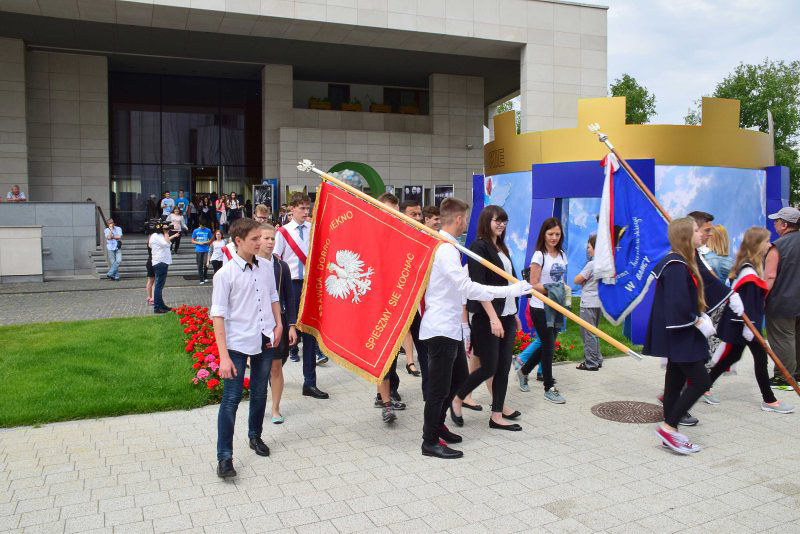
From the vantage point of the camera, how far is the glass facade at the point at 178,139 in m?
30.7

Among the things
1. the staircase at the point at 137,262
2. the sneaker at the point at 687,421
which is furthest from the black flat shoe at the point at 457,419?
the staircase at the point at 137,262

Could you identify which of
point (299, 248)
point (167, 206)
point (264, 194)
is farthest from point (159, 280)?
point (167, 206)

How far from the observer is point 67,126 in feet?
91.2

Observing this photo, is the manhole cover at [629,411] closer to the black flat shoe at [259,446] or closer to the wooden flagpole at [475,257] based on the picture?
the wooden flagpole at [475,257]

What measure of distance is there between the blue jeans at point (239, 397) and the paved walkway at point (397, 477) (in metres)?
0.25

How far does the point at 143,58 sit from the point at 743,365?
27.1 metres

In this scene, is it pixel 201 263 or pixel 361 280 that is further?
pixel 201 263

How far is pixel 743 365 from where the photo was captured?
342 inches

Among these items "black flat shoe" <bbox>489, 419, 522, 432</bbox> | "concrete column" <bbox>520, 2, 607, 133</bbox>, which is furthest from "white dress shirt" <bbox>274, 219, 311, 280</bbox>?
"concrete column" <bbox>520, 2, 607, 133</bbox>

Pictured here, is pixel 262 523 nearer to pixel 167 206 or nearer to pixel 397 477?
pixel 397 477

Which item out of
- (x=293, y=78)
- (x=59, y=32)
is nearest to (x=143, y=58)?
(x=59, y=32)

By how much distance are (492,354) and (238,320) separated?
217cm

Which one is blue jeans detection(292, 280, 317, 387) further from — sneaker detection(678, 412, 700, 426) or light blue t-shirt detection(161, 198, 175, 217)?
light blue t-shirt detection(161, 198, 175, 217)

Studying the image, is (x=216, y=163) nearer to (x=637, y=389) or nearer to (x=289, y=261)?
(x=289, y=261)
